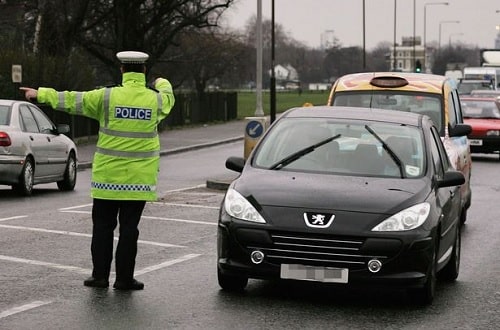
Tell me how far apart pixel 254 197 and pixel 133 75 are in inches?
55.7

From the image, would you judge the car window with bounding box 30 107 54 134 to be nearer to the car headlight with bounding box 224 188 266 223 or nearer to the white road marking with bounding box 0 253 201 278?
the white road marking with bounding box 0 253 201 278

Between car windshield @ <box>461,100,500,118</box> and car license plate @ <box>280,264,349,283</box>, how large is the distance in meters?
23.3

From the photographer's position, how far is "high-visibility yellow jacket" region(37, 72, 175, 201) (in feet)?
30.1

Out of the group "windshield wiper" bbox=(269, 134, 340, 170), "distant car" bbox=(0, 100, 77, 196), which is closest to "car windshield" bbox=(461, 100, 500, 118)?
"distant car" bbox=(0, 100, 77, 196)

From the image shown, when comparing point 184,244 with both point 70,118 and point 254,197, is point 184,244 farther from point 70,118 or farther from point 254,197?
point 70,118

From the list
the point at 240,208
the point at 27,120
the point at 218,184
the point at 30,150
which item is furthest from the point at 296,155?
the point at 218,184

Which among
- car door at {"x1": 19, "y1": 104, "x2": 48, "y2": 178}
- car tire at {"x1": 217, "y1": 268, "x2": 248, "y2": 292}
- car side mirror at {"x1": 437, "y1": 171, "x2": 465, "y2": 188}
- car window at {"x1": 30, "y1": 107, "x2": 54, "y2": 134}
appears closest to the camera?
car tire at {"x1": 217, "y1": 268, "x2": 248, "y2": 292}

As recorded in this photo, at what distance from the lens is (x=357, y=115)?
33.4 feet

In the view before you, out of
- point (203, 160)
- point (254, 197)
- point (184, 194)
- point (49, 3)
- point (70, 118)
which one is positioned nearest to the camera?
point (254, 197)

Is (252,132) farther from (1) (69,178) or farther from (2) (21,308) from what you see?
(2) (21,308)

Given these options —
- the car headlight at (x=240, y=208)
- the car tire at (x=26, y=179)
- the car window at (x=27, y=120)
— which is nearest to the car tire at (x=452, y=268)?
the car headlight at (x=240, y=208)

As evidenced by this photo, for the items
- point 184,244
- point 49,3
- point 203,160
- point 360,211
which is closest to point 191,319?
point 360,211

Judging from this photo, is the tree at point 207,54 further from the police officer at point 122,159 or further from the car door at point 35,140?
the police officer at point 122,159

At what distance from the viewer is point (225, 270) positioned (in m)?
8.82
